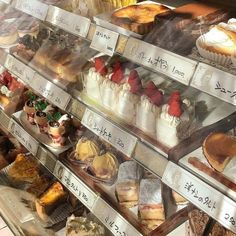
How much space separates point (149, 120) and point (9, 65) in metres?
1.03

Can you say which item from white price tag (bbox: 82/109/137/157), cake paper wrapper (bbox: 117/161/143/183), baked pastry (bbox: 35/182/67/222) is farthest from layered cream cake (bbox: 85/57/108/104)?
baked pastry (bbox: 35/182/67/222)

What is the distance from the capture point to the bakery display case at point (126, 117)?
120cm

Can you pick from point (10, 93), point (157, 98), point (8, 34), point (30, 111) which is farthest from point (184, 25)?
point (10, 93)

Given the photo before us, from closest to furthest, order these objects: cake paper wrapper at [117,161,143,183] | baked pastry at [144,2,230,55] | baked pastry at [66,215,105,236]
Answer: baked pastry at [144,2,230,55]
cake paper wrapper at [117,161,143,183]
baked pastry at [66,215,105,236]

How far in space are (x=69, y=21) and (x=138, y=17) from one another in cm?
28

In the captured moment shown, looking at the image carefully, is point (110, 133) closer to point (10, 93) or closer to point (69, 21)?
point (69, 21)

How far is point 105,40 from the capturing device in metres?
1.42

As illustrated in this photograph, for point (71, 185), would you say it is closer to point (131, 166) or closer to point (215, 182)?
point (131, 166)

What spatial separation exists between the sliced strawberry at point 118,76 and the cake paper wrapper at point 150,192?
0.45 m

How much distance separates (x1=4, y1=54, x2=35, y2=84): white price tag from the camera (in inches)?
78.3

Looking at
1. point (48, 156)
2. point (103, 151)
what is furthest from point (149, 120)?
point (48, 156)

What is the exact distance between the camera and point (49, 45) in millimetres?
2174

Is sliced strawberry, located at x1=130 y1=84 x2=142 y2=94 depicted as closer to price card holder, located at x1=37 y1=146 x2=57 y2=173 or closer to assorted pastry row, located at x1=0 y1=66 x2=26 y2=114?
price card holder, located at x1=37 y1=146 x2=57 y2=173

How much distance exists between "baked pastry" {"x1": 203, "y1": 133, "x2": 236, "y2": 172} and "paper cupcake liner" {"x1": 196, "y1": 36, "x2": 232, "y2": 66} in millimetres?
250
